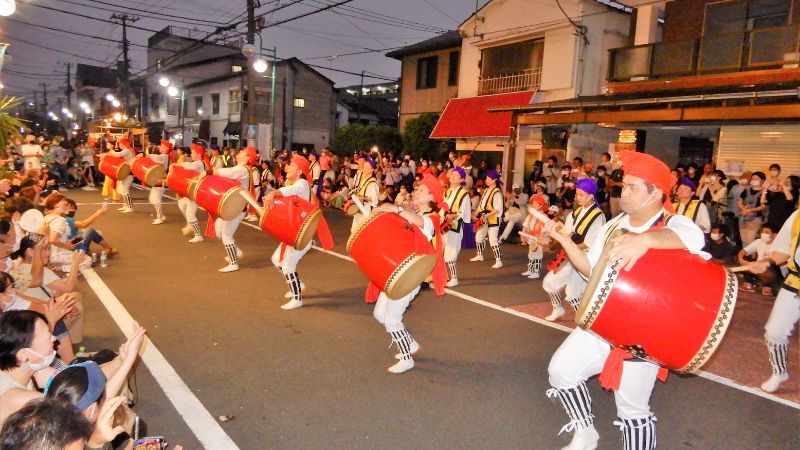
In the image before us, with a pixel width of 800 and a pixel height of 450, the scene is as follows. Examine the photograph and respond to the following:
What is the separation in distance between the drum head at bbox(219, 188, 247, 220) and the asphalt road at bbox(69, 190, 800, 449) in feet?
2.99

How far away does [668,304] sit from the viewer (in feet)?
7.66

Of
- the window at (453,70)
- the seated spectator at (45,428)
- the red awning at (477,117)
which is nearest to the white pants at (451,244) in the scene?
the seated spectator at (45,428)

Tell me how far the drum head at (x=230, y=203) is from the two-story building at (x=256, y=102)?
2093 centimetres

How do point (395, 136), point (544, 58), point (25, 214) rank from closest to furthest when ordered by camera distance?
point (25, 214)
point (544, 58)
point (395, 136)

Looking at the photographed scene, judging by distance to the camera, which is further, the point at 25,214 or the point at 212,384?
the point at 25,214

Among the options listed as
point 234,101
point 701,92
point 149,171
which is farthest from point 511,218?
point 234,101

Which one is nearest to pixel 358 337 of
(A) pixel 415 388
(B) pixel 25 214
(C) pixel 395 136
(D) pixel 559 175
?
(A) pixel 415 388

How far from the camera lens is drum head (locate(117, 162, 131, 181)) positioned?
11.7 meters

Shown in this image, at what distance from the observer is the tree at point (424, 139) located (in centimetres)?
2120

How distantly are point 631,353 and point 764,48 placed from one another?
12122 millimetres

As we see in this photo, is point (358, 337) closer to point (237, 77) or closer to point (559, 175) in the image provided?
point (559, 175)

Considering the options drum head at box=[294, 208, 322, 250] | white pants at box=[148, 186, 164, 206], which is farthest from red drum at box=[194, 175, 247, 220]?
white pants at box=[148, 186, 164, 206]

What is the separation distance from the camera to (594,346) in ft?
9.48

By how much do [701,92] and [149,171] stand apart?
11.4m
